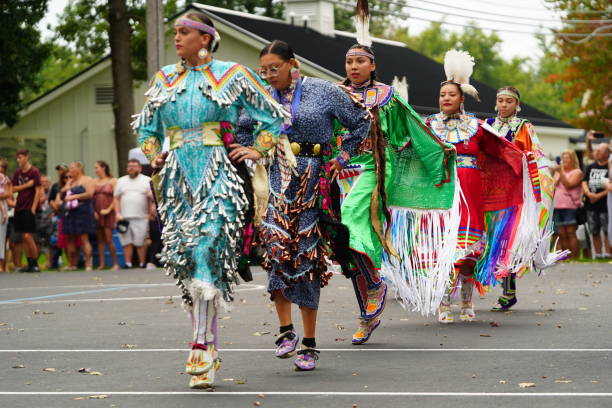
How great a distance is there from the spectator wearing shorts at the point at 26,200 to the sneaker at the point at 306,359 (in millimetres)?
13658

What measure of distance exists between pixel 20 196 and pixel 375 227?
13.0 m

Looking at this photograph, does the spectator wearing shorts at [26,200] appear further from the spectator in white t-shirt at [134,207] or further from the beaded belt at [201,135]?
the beaded belt at [201,135]

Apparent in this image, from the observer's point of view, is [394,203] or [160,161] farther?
[394,203]

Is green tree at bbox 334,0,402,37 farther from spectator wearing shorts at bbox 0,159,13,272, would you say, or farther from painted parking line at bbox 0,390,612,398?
painted parking line at bbox 0,390,612,398

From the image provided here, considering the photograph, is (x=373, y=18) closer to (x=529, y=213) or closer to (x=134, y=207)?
(x=134, y=207)

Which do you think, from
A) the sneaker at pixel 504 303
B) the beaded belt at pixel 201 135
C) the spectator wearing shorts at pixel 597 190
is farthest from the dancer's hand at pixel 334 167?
the spectator wearing shorts at pixel 597 190

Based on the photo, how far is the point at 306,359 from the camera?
8.02 meters

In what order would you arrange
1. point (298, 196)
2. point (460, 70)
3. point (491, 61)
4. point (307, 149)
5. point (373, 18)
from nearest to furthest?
1. point (298, 196)
2. point (307, 149)
3. point (460, 70)
4. point (373, 18)
5. point (491, 61)

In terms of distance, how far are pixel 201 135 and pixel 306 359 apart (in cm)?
166

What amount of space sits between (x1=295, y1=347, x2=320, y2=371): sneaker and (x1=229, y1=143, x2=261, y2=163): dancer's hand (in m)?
1.37

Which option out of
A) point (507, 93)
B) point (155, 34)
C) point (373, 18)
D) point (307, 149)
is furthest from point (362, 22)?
point (373, 18)

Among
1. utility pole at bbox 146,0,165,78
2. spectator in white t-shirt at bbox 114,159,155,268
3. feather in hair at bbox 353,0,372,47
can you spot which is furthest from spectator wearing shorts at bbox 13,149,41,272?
feather in hair at bbox 353,0,372,47

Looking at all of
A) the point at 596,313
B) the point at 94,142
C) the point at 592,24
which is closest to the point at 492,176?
the point at 596,313

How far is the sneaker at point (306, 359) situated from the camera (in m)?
7.99
